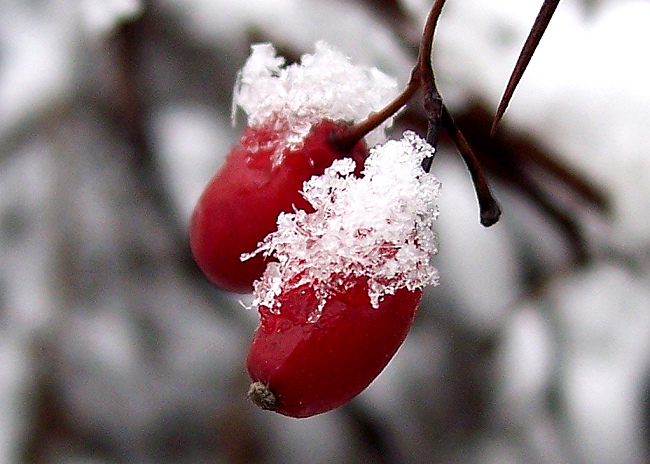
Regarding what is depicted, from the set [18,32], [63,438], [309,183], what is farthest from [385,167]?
[18,32]

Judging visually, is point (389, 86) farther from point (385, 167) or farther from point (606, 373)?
point (606, 373)

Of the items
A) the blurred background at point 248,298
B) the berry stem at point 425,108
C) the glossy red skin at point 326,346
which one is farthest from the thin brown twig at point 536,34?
the blurred background at point 248,298

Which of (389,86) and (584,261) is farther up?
(389,86)

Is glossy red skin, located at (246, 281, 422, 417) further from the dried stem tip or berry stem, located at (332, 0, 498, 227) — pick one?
berry stem, located at (332, 0, 498, 227)

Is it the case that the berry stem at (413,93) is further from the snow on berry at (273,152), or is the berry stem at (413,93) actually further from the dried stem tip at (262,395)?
the dried stem tip at (262,395)

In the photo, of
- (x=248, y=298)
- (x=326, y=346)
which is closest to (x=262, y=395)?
(x=326, y=346)

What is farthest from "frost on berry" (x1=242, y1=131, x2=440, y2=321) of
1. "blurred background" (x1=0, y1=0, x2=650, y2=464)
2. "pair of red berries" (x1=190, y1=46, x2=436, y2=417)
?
"blurred background" (x1=0, y1=0, x2=650, y2=464)

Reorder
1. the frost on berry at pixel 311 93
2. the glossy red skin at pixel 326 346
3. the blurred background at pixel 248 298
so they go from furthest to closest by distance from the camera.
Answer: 1. the blurred background at pixel 248 298
2. the frost on berry at pixel 311 93
3. the glossy red skin at pixel 326 346
